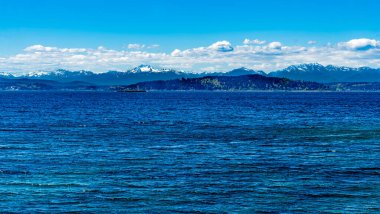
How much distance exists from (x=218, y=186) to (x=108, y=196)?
31.9 feet

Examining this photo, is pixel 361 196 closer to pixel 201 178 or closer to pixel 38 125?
pixel 201 178

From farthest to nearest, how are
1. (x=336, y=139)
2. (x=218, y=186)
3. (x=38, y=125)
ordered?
(x=38, y=125), (x=336, y=139), (x=218, y=186)

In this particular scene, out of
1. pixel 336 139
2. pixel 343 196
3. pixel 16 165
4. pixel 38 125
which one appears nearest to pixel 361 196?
pixel 343 196

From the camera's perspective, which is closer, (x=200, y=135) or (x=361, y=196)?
(x=361, y=196)

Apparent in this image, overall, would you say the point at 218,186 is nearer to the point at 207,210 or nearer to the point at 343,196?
the point at 207,210

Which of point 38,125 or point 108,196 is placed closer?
point 108,196

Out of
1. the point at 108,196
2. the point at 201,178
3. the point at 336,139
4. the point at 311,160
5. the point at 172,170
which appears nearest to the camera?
the point at 108,196

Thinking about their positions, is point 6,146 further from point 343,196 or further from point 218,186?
point 343,196

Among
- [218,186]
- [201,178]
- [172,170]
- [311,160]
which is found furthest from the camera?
[311,160]

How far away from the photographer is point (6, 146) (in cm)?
7094

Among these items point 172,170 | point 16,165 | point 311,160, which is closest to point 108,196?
point 172,170

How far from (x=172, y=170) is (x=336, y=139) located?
125 feet

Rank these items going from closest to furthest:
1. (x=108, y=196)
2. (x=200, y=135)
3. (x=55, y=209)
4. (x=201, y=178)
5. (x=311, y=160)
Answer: (x=55, y=209) → (x=108, y=196) → (x=201, y=178) → (x=311, y=160) → (x=200, y=135)

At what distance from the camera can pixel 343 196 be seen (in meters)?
42.9
